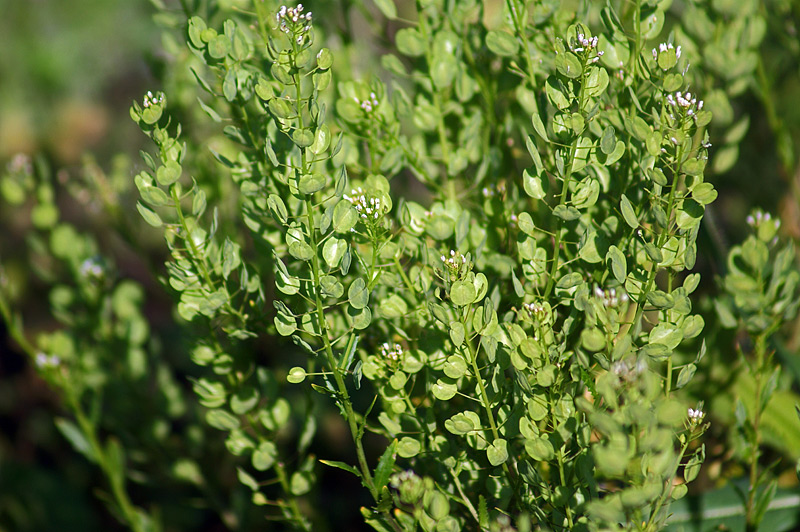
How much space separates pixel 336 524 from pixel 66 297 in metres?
0.40

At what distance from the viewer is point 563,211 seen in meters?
0.42

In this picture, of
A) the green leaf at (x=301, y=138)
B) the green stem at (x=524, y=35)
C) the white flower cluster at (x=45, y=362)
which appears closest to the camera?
the green leaf at (x=301, y=138)

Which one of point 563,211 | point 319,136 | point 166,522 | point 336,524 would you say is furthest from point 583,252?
point 166,522

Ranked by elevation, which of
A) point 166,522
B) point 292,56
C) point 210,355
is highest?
point 292,56

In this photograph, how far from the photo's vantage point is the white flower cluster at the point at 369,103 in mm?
535

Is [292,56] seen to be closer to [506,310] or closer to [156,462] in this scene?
[506,310]

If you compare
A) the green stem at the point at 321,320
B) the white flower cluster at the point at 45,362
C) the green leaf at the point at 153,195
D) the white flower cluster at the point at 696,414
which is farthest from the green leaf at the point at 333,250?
the white flower cluster at the point at 45,362

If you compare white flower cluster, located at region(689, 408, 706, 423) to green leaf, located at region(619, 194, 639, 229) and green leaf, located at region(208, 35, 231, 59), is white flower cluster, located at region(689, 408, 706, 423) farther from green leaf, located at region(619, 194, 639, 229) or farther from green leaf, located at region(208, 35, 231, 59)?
green leaf, located at region(208, 35, 231, 59)

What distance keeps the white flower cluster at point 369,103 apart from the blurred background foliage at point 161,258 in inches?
5.2

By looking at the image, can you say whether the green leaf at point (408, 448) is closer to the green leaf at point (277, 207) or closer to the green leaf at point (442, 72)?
the green leaf at point (277, 207)

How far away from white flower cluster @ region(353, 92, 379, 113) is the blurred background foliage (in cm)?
13

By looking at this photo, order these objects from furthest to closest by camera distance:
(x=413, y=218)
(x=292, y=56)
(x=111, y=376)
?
(x=111, y=376) → (x=413, y=218) → (x=292, y=56)

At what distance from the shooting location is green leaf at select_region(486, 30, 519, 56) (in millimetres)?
516

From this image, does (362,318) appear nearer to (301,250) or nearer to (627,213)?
(301,250)
